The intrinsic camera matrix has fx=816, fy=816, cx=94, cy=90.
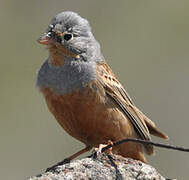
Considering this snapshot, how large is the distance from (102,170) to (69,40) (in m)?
2.54

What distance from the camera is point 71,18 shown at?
387 inches

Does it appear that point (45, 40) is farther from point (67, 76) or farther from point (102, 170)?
point (102, 170)

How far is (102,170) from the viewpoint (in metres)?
7.74

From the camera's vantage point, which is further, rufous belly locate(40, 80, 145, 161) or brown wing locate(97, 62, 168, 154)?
brown wing locate(97, 62, 168, 154)

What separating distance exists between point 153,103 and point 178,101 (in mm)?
539

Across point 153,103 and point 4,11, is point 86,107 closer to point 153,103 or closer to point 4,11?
point 153,103

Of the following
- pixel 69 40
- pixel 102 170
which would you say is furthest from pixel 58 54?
pixel 102 170

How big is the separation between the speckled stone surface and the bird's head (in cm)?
213

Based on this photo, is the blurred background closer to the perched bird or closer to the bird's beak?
the perched bird

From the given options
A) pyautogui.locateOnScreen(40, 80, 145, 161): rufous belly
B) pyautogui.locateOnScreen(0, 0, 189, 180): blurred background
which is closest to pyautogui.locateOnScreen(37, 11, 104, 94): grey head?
pyautogui.locateOnScreen(40, 80, 145, 161): rufous belly

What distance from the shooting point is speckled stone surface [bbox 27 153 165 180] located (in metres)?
7.65

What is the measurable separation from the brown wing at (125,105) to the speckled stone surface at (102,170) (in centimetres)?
170

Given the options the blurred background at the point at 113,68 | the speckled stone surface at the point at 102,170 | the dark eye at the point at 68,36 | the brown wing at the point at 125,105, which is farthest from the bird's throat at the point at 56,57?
the blurred background at the point at 113,68

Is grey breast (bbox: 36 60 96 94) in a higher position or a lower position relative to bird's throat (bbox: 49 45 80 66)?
lower
